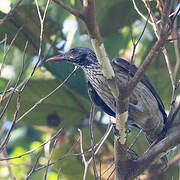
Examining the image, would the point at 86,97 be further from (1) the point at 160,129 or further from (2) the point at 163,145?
(2) the point at 163,145

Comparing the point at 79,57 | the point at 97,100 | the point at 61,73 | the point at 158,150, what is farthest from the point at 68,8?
the point at 61,73

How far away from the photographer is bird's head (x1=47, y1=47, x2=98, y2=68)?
15.5 ft

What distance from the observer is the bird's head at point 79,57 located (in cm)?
472

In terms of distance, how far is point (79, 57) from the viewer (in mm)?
4875

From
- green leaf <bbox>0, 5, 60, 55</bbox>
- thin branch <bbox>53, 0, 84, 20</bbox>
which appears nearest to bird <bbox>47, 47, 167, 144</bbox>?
green leaf <bbox>0, 5, 60, 55</bbox>

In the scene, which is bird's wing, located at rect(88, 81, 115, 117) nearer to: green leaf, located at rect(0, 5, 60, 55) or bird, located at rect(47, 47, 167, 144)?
bird, located at rect(47, 47, 167, 144)

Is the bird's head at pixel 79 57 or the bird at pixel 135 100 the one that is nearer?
the bird at pixel 135 100

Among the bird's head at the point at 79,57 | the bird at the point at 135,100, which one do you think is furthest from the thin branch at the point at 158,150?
the bird's head at the point at 79,57

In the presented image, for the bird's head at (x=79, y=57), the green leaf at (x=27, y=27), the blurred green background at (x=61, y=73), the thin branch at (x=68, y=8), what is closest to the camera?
the thin branch at (x=68, y=8)

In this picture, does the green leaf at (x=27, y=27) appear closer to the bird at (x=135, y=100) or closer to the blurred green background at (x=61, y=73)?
the blurred green background at (x=61, y=73)

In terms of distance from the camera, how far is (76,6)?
5977 millimetres

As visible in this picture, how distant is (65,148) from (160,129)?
1467 mm

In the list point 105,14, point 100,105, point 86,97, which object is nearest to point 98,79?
point 100,105

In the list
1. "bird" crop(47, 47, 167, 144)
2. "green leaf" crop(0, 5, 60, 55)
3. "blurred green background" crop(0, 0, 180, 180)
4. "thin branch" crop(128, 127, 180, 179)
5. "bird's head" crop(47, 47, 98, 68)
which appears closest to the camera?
"thin branch" crop(128, 127, 180, 179)
